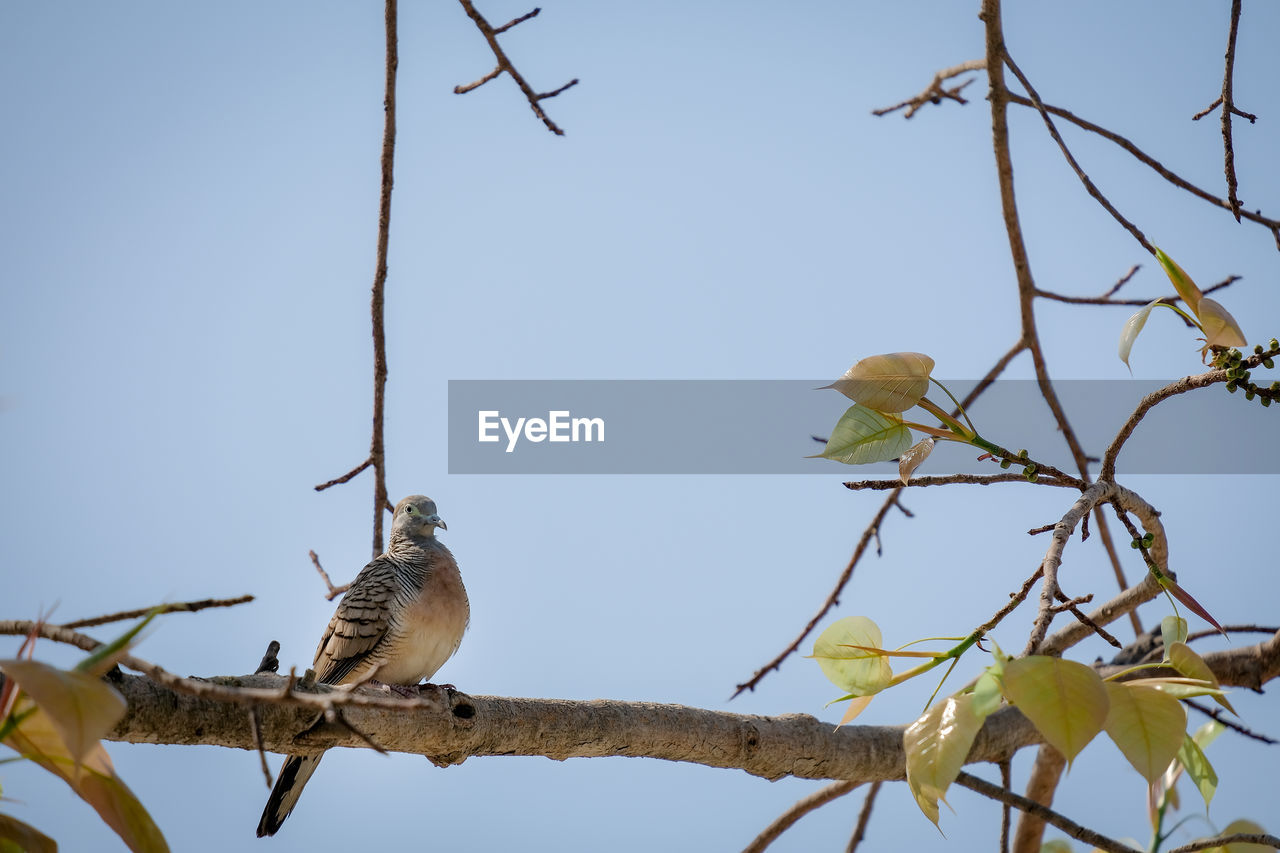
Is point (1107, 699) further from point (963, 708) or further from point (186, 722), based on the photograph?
point (186, 722)

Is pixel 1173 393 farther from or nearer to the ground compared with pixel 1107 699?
farther from the ground

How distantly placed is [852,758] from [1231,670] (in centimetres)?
124

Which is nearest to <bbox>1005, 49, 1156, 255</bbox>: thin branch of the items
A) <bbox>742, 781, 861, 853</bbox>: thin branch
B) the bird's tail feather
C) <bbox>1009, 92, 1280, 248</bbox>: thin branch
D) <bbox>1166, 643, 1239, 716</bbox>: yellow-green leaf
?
<bbox>1009, 92, 1280, 248</bbox>: thin branch

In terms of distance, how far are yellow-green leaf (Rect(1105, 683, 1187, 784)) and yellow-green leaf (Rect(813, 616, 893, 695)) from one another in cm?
36

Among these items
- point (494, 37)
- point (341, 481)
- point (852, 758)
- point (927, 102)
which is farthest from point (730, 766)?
point (927, 102)

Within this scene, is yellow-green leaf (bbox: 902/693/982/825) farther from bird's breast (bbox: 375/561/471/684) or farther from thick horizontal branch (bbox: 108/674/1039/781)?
bird's breast (bbox: 375/561/471/684)

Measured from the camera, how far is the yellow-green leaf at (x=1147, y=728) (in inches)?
51.4

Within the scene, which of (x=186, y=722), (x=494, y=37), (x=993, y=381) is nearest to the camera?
(x=186, y=722)

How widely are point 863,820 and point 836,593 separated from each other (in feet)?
2.39

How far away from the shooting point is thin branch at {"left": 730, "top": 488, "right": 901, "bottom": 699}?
3080mm

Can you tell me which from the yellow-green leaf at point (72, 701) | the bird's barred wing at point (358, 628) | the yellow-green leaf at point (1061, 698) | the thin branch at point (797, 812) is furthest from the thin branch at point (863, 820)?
the yellow-green leaf at point (72, 701)

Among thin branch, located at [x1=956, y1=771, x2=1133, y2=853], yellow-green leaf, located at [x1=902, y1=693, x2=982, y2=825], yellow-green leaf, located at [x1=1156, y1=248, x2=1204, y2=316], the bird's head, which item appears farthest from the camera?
the bird's head

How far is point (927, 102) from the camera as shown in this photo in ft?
11.8

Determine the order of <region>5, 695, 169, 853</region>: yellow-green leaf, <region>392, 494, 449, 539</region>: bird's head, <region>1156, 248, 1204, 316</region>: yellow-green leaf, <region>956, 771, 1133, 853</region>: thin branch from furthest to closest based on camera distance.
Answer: <region>392, 494, 449, 539</region>: bird's head, <region>956, 771, 1133, 853</region>: thin branch, <region>1156, 248, 1204, 316</region>: yellow-green leaf, <region>5, 695, 169, 853</region>: yellow-green leaf
